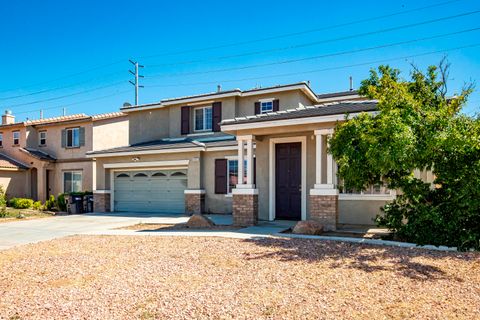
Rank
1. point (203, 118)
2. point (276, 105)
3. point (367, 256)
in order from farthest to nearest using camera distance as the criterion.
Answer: point (203, 118) → point (276, 105) → point (367, 256)

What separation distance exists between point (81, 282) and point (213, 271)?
2127 mm

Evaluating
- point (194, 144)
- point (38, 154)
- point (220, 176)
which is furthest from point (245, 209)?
point (38, 154)

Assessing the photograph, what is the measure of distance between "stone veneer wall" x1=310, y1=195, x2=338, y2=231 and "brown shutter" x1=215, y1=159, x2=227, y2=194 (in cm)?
611

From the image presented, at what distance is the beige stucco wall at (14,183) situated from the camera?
77.2ft

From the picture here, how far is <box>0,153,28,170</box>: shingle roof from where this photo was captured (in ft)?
75.9

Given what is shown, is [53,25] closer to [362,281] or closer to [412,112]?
[412,112]

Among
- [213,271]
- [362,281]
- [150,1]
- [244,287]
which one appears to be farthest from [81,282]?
[150,1]

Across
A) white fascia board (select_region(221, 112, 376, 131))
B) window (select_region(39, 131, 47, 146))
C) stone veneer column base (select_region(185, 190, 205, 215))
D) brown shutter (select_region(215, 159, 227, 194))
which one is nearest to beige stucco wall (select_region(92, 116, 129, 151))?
window (select_region(39, 131, 47, 146))

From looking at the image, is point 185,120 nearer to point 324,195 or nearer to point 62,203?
point 62,203

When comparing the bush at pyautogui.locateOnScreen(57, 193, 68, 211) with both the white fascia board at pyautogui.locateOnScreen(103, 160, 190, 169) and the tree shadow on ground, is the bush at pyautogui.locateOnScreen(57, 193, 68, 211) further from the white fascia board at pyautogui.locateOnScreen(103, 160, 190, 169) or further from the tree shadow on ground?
the tree shadow on ground

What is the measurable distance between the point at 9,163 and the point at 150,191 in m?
13.0

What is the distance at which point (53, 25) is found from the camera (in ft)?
46.7

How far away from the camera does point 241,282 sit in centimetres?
534

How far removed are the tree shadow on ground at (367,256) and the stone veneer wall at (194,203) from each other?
774cm
